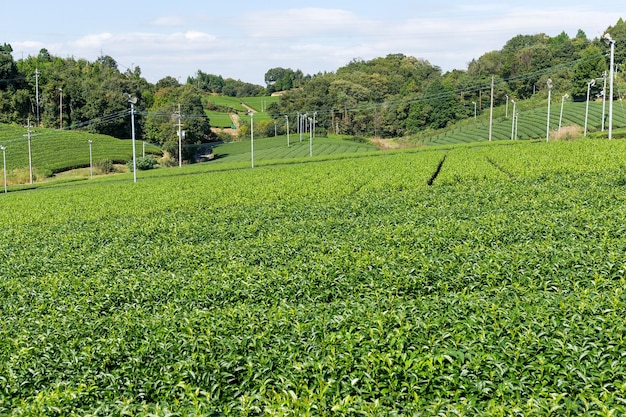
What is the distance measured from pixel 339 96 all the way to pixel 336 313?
115 meters

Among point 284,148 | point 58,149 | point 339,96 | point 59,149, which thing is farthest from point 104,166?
point 339,96

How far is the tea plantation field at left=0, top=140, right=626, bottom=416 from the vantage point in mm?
6387

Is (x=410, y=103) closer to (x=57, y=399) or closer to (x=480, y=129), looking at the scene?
(x=480, y=129)

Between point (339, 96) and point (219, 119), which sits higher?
point (339, 96)

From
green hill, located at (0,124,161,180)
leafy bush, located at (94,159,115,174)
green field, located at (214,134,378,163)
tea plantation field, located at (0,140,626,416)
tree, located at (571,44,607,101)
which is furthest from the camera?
tree, located at (571,44,607,101)

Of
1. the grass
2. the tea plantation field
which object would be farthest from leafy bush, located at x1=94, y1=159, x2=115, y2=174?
the tea plantation field

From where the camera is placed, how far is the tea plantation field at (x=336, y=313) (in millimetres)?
6387

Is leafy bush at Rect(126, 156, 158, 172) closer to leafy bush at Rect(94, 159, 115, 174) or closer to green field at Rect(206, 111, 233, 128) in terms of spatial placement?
leafy bush at Rect(94, 159, 115, 174)

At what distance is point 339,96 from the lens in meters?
121

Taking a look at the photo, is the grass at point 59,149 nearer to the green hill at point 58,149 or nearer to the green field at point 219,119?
the green hill at point 58,149

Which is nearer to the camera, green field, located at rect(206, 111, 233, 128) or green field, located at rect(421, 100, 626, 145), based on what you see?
green field, located at rect(421, 100, 626, 145)

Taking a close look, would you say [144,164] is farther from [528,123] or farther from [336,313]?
[336,313]

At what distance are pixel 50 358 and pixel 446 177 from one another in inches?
893

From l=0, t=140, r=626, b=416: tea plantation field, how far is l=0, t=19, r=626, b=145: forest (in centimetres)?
8551
